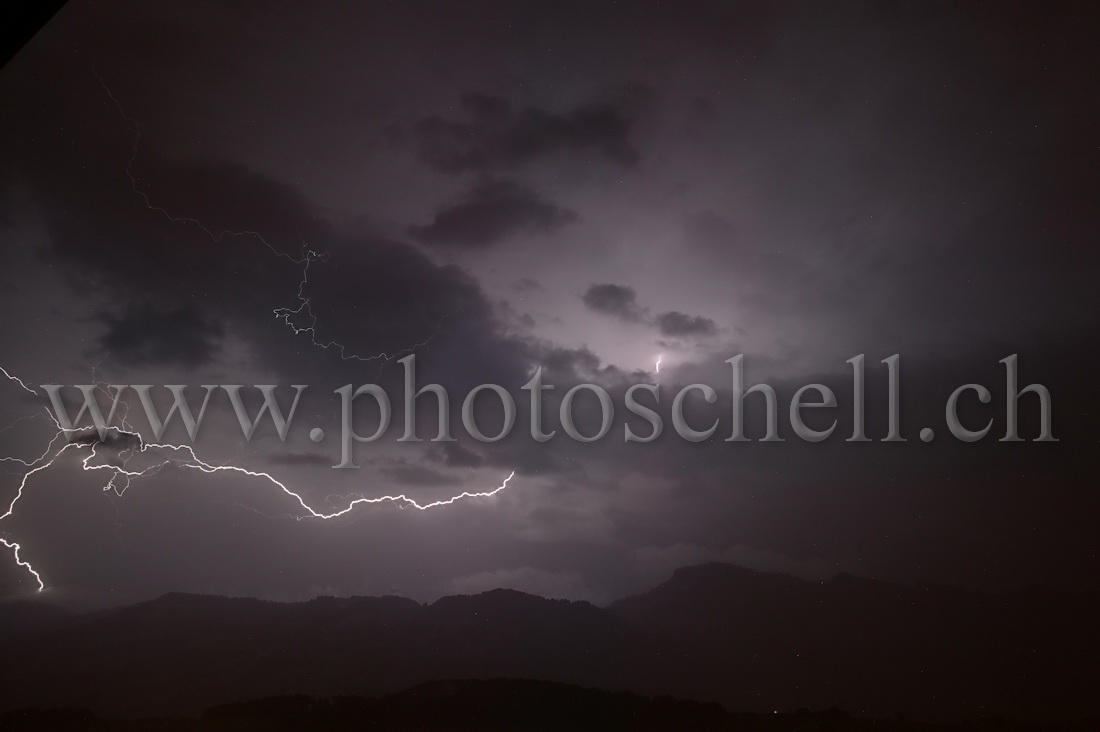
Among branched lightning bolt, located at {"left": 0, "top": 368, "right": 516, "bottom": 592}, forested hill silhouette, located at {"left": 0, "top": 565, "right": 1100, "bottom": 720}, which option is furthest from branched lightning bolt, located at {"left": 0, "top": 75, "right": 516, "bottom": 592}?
forested hill silhouette, located at {"left": 0, "top": 565, "right": 1100, "bottom": 720}

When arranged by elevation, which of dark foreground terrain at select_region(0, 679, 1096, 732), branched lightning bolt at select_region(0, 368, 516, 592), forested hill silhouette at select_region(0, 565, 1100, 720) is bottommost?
dark foreground terrain at select_region(0, 679, 1096, 732)

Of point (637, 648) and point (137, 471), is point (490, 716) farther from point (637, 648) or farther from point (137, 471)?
point (137, 471)

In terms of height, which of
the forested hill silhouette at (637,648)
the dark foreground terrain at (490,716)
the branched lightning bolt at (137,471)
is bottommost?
the dark foreground terrain at (490,716)

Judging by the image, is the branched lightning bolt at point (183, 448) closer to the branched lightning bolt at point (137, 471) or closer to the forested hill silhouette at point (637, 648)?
the branched lightning bolt at point (137, 471)

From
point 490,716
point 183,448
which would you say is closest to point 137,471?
point 183,448

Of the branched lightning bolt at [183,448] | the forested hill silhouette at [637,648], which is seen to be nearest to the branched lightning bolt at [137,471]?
the branched lightning bolt at [183,448]

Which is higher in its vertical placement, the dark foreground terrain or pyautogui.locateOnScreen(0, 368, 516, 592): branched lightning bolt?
pyautogui.locateOnScreen(0, 368, 516, 592): branched lightning bolt

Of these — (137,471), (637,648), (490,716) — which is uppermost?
(137,471)

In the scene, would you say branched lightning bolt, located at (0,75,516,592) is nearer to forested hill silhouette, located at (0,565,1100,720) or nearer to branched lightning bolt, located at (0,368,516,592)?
branched lightning bolt, located at (0,368,516,592)
